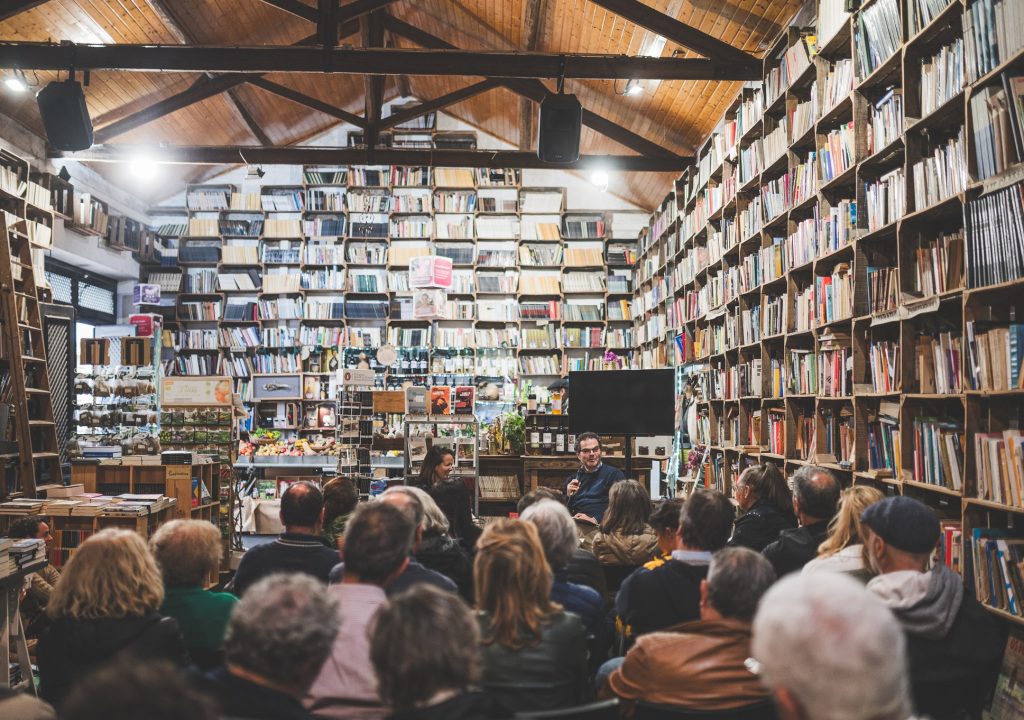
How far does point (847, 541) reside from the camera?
112 inches

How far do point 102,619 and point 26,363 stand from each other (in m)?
5.06

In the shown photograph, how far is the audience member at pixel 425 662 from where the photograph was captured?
4.77 feet

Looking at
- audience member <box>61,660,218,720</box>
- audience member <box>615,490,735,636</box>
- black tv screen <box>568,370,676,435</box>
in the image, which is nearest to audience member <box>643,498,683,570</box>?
audience member <box>615,490,735,636</box>

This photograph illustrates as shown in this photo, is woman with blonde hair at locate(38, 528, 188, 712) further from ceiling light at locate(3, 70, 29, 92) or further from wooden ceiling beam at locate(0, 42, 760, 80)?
ceiling light at locate(3, 70, 29, 92)

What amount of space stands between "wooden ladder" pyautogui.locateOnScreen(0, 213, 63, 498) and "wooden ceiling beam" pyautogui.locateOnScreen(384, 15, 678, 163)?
4885mm

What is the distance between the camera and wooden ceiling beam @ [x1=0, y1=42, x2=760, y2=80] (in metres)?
6.35

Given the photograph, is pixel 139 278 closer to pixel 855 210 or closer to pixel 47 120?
pixel 47 120

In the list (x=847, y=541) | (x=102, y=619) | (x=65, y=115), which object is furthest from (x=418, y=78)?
(x=102, y=619)

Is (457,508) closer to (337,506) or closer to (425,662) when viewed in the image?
(337,506)

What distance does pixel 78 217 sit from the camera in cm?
920

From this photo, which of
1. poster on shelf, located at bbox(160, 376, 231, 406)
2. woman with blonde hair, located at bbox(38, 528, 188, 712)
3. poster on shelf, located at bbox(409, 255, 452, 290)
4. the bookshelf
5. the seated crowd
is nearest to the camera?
the seated crowd

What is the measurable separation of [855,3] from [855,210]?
3.71 ft

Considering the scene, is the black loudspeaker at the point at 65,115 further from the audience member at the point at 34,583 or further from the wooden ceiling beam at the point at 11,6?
the audience member at the point at 34,583

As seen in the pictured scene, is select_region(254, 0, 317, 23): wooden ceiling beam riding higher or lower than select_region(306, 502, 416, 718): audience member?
higher
